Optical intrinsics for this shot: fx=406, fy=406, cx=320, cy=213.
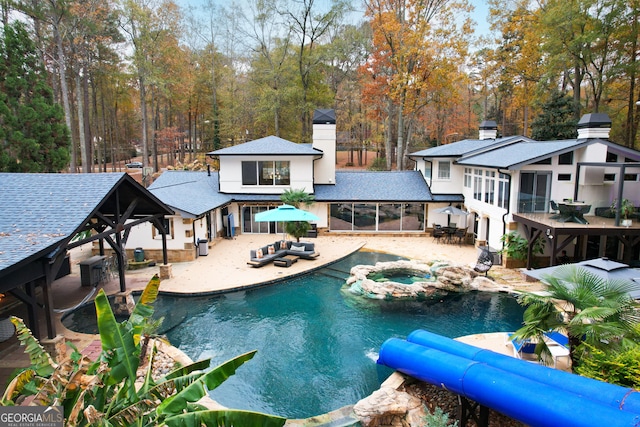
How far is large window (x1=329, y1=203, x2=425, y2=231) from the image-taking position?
24.7m

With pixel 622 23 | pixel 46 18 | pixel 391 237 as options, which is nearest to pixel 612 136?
pixel 622 23

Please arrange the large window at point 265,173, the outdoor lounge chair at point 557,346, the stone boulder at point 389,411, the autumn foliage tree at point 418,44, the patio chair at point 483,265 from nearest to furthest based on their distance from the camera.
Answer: the stone boulder at point 389,411, the outdoor lounge chair at point 557,346, the patio chair at point 483,265, the large window at point 265,173, the autumn foliage tree at point 418,44

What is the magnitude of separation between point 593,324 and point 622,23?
26.4 m

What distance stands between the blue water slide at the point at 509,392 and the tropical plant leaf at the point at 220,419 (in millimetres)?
4011

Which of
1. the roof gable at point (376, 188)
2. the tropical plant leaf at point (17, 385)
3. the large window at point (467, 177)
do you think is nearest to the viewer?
the tropical plant leaf at point (17, 385)

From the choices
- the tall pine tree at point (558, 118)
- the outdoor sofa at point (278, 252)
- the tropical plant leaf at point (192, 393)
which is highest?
the tall pine tree at point (558, 118)

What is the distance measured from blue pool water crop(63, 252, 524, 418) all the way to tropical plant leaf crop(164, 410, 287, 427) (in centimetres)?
380

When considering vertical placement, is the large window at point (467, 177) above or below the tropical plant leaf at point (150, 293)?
above

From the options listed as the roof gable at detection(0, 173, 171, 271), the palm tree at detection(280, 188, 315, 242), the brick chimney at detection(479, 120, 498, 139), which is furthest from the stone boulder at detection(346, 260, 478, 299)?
the brick chimney at detection(479, 120, 498, 139)

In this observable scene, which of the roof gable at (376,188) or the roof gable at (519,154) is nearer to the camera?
the roof gable at (519,154)

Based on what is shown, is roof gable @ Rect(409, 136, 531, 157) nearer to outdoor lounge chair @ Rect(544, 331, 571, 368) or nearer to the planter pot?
the planter pot

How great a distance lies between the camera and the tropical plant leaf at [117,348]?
5.25 meters

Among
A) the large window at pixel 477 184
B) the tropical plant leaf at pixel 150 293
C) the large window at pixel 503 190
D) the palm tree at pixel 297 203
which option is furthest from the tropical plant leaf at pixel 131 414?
the large window at pixel 477 184

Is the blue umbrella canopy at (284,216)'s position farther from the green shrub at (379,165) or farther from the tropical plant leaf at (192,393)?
the green shrub at (379,165)
